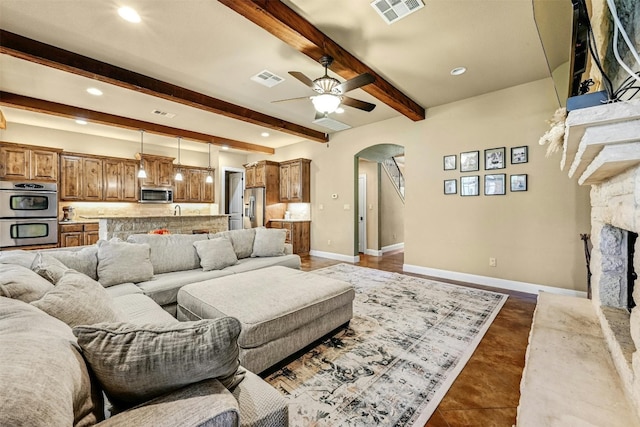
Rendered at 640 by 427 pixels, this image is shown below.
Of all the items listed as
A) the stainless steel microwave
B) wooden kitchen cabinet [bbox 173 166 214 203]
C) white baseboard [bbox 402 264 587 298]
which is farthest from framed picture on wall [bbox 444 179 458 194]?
the stainless steel microwave

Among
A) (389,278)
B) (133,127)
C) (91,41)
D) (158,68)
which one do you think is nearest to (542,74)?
(389,278)

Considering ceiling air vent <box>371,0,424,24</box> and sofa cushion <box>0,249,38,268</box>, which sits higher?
ceiling air vent <box>371,0,424,24</box>

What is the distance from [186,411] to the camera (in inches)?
29.9

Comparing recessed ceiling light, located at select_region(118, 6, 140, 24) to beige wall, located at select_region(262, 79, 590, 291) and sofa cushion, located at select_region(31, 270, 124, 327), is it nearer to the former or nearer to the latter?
sofa cushion, located at select_region(31, 270, 124, 327)

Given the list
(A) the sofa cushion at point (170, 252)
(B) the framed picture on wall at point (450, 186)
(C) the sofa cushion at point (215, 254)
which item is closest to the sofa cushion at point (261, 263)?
(C) the sofa cushion at point (215, 254)

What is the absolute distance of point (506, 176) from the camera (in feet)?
12.6

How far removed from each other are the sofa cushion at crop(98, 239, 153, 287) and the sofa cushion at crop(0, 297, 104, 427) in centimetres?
172

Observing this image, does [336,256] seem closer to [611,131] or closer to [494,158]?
[494,158]

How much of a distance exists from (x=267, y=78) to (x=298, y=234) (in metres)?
3.71

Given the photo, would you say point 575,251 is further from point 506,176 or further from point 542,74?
point 542,74

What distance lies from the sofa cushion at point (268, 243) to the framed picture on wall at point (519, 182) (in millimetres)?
3366

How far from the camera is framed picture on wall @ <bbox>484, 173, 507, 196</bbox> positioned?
12.7ft

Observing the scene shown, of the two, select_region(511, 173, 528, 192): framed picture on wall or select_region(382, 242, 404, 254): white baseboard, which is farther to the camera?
select_region(382, 242, 404, 254): white baseboard

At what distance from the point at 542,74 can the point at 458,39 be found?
1557mm
